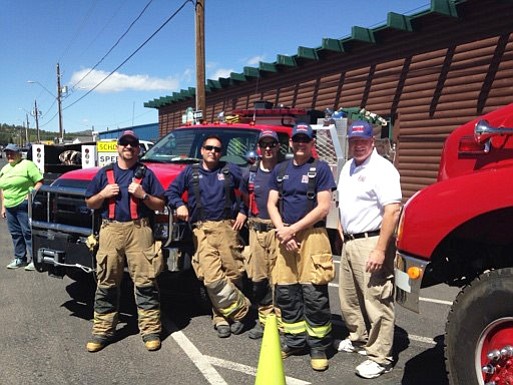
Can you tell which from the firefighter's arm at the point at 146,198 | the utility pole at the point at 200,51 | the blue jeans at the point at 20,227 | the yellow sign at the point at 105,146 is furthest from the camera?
the utility pole at the point at 200,51

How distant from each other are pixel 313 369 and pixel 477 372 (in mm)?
1433

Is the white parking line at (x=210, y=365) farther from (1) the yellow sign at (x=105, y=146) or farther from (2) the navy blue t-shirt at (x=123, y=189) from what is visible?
(1) the yellow sign at (x=105, y=146)

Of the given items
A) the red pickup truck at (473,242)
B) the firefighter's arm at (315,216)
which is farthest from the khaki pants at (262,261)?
the red pickup truck at (473,242)

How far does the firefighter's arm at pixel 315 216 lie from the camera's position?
3.89m

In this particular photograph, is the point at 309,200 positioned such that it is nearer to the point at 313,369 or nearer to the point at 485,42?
the point at 313,369

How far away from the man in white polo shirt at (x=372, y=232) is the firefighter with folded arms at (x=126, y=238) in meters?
1.65

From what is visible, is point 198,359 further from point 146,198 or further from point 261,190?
point 261,190

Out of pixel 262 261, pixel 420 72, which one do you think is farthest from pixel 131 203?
pixel 420 72

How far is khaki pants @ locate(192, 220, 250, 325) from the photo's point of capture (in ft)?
14.8

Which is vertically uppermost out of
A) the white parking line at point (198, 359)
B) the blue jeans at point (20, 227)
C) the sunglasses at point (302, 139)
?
the sunglasses at point (302, 139)

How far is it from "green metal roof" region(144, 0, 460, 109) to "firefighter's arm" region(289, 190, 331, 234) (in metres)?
7.89

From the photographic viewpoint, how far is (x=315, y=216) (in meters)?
3.90

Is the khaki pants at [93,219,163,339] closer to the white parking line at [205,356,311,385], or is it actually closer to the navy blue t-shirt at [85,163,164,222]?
the navy blue t-shirt at [85,163,164,222]

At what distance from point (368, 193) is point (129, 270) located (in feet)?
6.99
